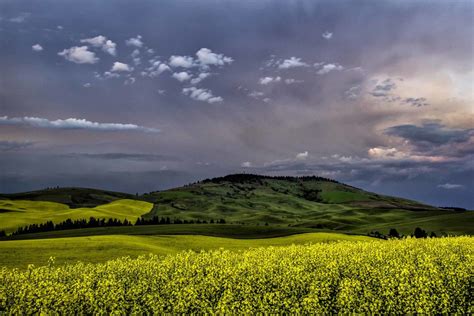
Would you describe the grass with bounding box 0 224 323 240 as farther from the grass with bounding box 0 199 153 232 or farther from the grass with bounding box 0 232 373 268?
the grass with bounding box 0 199 153 232

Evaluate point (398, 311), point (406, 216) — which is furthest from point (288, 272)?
point (406, 216)

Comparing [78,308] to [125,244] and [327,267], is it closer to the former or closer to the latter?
[327,267]

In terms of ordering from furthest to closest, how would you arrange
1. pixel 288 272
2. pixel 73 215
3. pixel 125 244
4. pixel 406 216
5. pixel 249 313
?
pixel 406 216 → pixel 73 215 → pixel 125 244 → pixel 288 272 → pixel 249 313

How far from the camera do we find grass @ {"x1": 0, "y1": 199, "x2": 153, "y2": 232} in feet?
409

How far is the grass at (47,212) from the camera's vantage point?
125m

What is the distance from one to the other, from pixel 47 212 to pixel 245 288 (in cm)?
16335

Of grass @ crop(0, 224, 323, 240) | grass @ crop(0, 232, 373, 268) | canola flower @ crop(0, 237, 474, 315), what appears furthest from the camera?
grass @ crop(0, 224, 323, 240)

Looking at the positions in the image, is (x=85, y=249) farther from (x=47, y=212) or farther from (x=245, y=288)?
(x=47, y=212)

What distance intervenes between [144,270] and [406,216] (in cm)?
17532

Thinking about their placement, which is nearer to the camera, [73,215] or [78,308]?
[78,308]

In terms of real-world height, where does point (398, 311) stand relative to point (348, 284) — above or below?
below

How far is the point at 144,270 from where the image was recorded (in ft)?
90.6

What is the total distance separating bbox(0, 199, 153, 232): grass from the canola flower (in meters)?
99.3

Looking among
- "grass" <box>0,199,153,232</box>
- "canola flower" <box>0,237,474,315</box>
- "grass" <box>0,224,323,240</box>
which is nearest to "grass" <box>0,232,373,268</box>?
"grass" <box>0,224,323,240</box>
